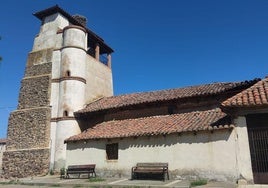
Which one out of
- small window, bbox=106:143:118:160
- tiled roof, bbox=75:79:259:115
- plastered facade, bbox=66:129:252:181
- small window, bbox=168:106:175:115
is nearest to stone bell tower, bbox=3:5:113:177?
tiled roof, bbox=75:79:259:115

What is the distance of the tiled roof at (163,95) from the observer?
1760cm

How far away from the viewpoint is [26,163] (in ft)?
69.8

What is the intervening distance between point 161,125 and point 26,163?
11.1 m

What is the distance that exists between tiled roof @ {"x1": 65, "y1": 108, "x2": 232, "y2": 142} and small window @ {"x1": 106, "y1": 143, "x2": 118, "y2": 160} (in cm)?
67

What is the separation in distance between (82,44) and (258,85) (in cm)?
1525

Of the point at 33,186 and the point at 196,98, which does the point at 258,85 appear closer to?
the point at 196,98

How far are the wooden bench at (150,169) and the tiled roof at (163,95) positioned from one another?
5.16m

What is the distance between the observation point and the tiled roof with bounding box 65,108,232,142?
571 inches

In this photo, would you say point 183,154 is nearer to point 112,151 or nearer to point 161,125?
point 161,125

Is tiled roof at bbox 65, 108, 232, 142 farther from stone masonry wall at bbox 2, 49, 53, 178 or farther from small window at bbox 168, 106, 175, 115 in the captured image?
stone masonry wall at bbox 2, 49, 53, 178

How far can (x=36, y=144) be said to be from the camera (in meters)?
21.6

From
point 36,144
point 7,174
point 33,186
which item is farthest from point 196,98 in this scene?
point 7,174

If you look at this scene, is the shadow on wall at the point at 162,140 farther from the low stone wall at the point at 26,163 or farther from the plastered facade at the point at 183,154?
the low stone wall at the point at 26,163

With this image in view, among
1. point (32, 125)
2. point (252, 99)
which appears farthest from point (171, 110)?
point (32, 125)
